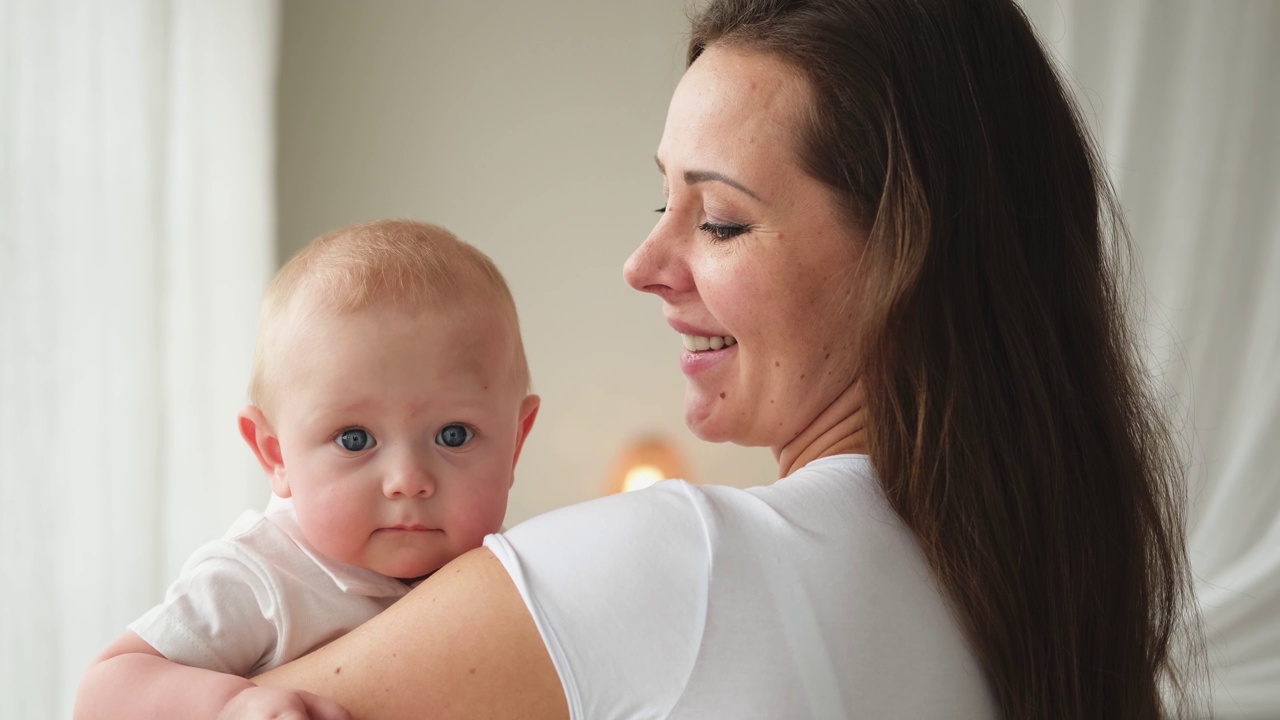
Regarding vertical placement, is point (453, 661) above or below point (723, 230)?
below

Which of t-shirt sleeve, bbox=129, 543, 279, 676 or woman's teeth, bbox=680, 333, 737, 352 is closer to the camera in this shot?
t-shirt sleeve, bbox=129, 543, 279, 676

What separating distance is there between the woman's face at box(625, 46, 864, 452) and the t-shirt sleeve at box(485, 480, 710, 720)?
314mm

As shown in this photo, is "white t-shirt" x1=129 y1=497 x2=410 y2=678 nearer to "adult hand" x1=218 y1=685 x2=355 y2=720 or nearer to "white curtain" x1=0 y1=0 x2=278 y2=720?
"adult hand" x1=218 y1=685 x2=355 y2=720

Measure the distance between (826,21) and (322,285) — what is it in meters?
0.56

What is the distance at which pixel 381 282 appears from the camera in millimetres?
1165

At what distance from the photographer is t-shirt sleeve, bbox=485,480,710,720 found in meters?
0.84

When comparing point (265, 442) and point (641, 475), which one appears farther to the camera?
point (641, 475)

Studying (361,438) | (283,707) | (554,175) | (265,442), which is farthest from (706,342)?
(554,175)

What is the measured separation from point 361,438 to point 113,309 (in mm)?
1456

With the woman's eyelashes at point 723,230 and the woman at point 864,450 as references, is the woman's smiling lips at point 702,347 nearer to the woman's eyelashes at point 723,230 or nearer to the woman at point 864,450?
the woman at point 864,450

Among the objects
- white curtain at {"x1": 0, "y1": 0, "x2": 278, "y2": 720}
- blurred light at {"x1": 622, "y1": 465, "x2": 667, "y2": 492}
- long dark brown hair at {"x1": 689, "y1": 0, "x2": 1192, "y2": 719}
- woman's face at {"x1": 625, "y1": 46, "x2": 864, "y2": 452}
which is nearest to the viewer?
long dark brown hair at {"x1": 689, "y1": 0, "x2": 1192, "y2": 719}

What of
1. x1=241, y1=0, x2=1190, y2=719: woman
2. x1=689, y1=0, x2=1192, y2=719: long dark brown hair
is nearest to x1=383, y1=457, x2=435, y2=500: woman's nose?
x1=241, y1=0, x2=1190, y2=719: woman

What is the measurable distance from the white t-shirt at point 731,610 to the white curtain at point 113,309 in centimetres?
150

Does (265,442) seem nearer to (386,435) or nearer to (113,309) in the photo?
(386,435)
